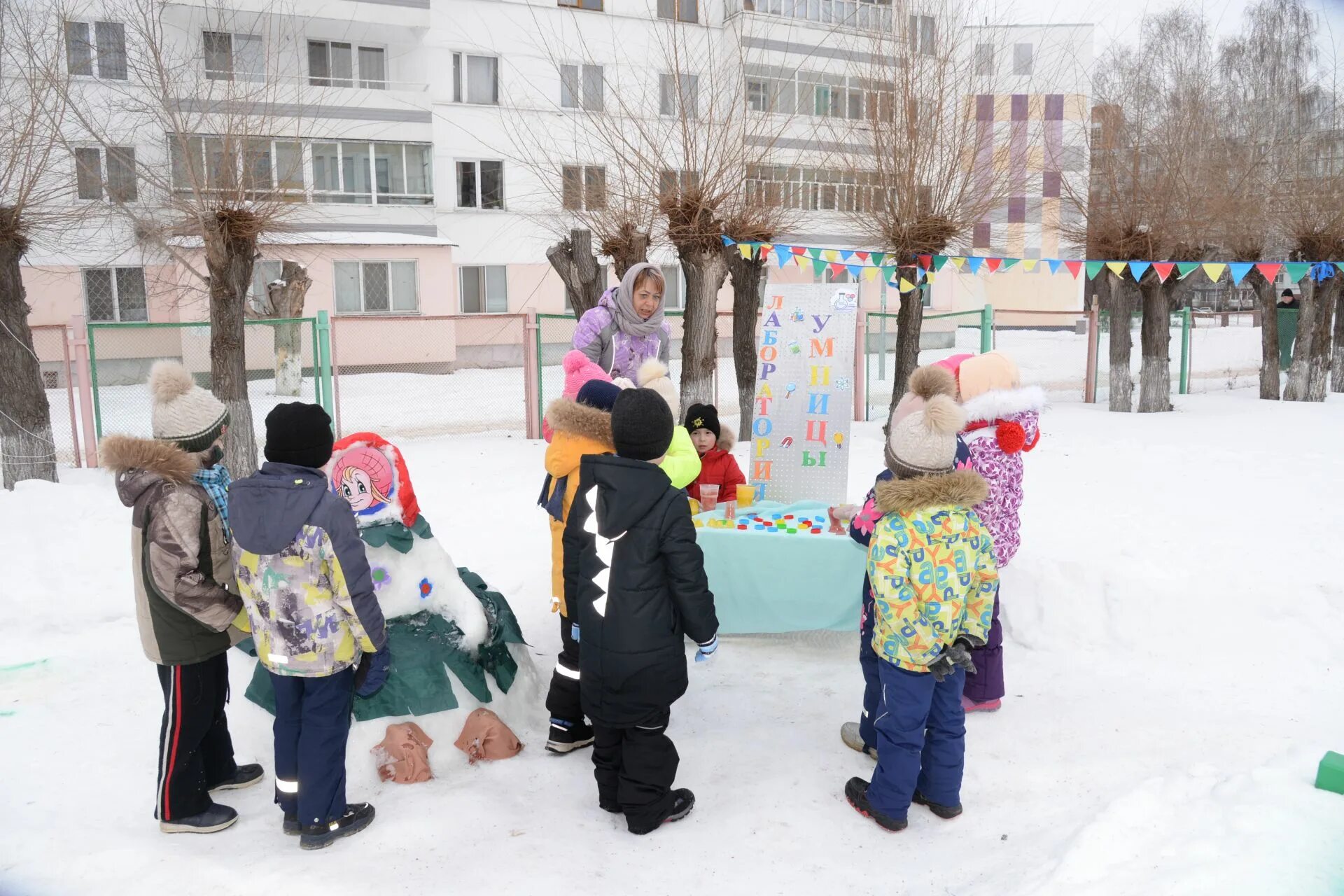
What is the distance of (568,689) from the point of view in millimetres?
3777

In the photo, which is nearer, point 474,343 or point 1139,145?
point 1139,145

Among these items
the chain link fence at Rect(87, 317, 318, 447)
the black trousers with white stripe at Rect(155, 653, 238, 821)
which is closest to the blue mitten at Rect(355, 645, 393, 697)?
the black trousers with white stripe at Rect(155, 653, 238, 821)

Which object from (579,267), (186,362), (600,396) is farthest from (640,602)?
(186,362)

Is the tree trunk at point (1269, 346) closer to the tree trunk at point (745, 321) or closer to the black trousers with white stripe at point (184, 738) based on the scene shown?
the tree trunk at point (745, 321)

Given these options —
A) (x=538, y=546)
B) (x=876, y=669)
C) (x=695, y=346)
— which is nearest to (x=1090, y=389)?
(x=695, y=346)

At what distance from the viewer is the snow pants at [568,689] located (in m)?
3.77

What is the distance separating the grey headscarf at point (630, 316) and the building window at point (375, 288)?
1646cm

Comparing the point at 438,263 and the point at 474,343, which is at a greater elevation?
the point at 438,263

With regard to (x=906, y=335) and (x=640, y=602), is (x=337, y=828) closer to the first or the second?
(x=640, y=602)

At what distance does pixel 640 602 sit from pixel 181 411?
167 centimetres

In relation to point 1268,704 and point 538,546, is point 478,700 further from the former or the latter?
point 1268,704

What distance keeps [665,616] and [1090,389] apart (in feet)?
43.5

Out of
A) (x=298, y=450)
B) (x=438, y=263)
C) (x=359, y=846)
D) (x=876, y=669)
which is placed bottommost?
(x=359, y=846)

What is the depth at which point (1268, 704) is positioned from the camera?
13.4ft
